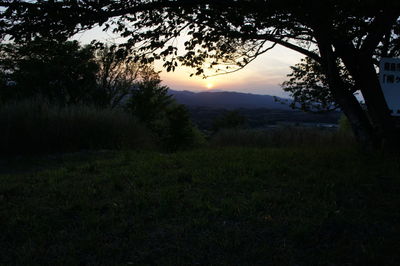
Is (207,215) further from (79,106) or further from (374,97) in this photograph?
(79,106)

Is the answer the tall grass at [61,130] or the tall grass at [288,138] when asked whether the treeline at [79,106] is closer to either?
the tall grass at [61,130]

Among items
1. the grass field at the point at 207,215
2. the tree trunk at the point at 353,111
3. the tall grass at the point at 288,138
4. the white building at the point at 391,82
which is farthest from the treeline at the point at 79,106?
the tree trunk at the point at 353,111

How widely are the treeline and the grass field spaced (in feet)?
7.32

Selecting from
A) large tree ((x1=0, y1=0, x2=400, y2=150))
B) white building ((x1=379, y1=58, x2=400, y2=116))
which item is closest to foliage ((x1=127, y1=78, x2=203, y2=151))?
large tree ((x1=0, y1=0, x2=400, y2=150))

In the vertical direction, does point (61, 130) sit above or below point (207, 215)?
above

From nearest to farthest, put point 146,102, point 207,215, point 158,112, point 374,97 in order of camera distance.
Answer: point 207,215, point 374,97, point 146,102, point 158,112

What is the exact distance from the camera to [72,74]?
31.3 metres

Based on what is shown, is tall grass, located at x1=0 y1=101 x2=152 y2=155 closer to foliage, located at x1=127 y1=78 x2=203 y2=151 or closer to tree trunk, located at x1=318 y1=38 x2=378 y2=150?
foliage, located at x1=127 y1=78 x2=203 y2=151

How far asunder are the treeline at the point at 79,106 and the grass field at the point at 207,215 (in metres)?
2.23

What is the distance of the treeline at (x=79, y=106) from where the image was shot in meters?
10.6

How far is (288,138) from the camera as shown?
46.5ft

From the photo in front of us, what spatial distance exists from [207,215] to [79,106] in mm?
10780

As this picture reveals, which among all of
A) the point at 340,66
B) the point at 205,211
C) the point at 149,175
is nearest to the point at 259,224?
the point at 205,211

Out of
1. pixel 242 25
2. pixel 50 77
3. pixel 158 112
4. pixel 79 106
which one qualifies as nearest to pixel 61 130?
pixel 79 106
